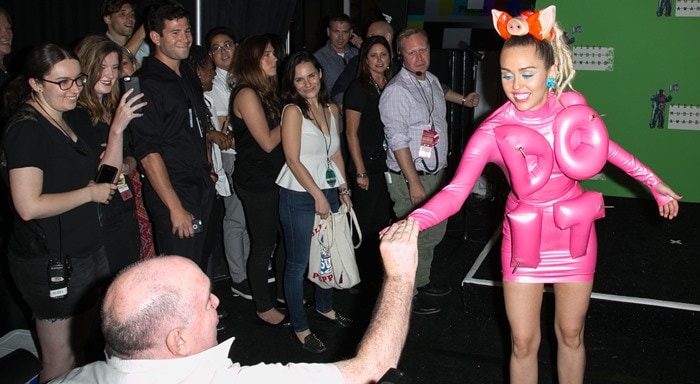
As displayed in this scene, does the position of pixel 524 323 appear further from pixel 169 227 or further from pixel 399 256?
pixel 169 227

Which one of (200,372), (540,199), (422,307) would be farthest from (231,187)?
(200,372)

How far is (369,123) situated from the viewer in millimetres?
3928

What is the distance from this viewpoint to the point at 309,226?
3.43 m

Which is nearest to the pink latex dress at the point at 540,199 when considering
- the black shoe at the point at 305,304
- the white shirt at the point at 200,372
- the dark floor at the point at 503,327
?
the dark floor at the point at 503,327

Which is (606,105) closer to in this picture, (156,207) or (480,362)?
(480,362)

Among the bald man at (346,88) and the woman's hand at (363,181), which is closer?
the woman's hand at (363,181)

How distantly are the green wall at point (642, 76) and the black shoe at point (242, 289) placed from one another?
3.70 meters

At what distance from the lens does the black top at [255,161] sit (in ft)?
11.4

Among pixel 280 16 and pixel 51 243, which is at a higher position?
pixel 280 16

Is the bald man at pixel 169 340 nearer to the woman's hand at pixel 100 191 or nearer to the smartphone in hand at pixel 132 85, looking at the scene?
the woman's hand at pixel 100 191

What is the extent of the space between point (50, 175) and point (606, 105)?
17.2 feet

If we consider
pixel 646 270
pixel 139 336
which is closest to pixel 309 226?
pixel 139 336

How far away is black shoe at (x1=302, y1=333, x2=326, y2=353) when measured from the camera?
138 inches

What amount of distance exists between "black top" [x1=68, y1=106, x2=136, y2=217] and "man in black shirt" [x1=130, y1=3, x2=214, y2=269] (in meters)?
0.13
